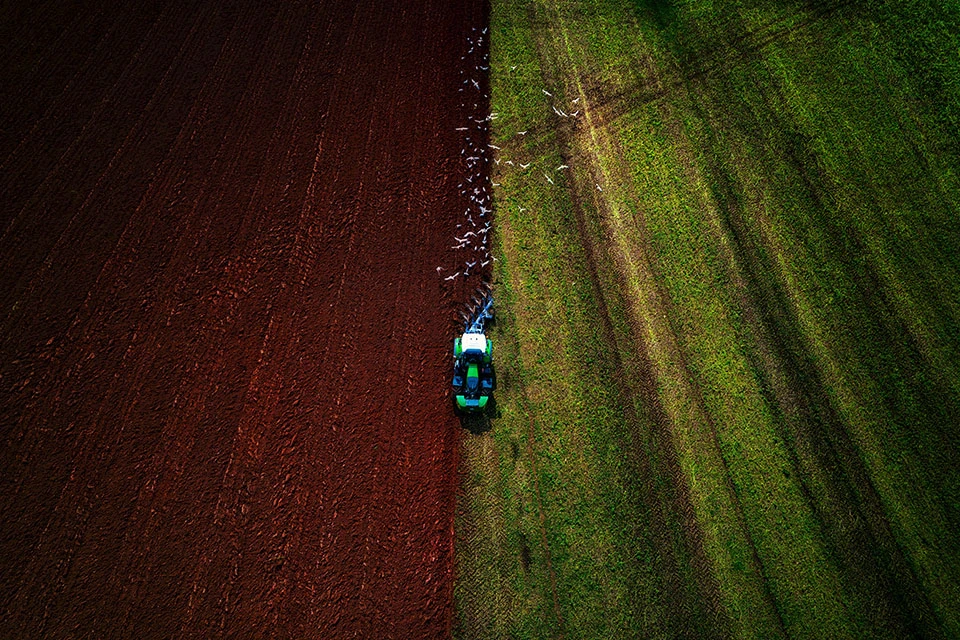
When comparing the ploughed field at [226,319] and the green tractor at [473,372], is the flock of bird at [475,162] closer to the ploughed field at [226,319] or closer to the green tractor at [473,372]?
the ploughed field at [226,319]

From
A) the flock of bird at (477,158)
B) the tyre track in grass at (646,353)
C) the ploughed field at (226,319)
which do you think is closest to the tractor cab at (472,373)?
the ploughed field at (226,319)

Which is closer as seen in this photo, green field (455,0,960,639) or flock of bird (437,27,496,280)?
green field (455,0,960,639)

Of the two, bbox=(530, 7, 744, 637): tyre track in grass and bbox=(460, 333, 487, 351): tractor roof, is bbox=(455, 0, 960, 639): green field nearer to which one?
bbox=(530, 7, 744, 637): tyre track in grass

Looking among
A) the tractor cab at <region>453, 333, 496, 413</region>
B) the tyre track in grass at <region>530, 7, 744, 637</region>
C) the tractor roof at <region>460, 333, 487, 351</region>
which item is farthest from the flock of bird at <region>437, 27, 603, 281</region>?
the tractor cab at <region>453, 333, 496, 413</region>

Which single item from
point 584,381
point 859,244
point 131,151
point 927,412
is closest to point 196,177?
point 131,151

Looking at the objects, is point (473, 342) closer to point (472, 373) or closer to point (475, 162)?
point (472, 373)

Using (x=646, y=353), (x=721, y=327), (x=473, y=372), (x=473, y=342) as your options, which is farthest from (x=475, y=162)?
(x=721, y=327)
